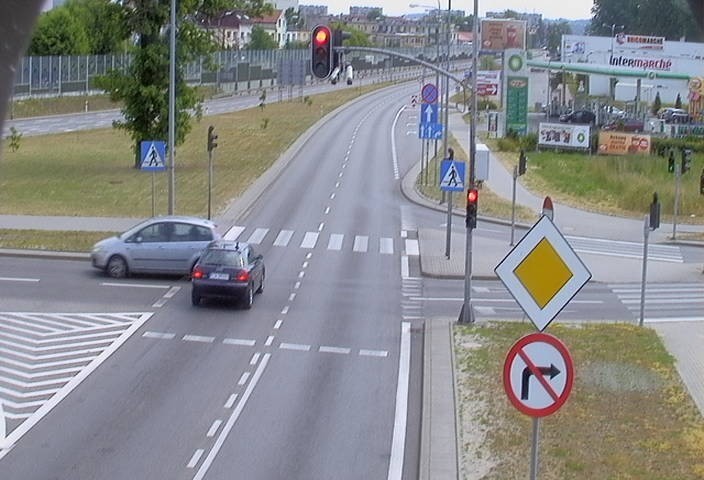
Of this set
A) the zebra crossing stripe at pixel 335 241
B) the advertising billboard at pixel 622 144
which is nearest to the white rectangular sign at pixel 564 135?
the advertising billboard at pixel 622 144

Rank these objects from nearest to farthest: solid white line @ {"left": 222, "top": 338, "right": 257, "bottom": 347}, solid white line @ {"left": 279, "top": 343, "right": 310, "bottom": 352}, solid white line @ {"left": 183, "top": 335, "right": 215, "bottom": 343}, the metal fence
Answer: solid white line @ {"left": 279, "top": 343, "right": 310, "bottom": 352}
solid white line @ {"left": 222, "top": 338, "right": 257, "bottom": 347}
solid white line @ {"left": 183, "top": 335, "right": 215, "bottom": 343}
the metal fence

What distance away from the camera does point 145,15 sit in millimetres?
45406

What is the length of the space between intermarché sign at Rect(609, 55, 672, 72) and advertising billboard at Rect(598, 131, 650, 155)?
25707mm

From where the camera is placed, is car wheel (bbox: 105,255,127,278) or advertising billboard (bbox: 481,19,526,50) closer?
car wheel (bbox: 105,255,127,278)

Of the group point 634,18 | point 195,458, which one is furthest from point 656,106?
point 195,458

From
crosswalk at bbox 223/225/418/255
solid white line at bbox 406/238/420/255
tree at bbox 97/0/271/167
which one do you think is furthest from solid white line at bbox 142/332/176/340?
tree at bbox 97/0/271/167

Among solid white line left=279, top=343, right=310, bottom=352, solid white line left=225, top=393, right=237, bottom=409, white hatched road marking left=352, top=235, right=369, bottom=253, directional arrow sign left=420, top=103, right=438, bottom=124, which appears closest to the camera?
solid white line left=225, top=393, right=237, bottom=409

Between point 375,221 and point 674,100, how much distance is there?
243ft

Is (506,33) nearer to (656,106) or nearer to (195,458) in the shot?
(656,106)

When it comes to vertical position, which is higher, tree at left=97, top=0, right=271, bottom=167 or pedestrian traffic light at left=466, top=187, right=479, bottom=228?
tree at left=97, top=0, right=271, bottom=167

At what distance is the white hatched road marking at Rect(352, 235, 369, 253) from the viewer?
32434 mm

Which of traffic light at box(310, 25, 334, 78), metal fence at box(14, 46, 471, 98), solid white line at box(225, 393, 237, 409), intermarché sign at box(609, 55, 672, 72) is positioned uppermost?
intermarché sign at box(609, 55, 672, 72)

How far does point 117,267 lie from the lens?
2627 centimetres

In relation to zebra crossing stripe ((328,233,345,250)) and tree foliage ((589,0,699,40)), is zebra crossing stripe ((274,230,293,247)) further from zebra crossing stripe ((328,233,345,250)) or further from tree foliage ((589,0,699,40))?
tree foliage ((589,0,699,40))
